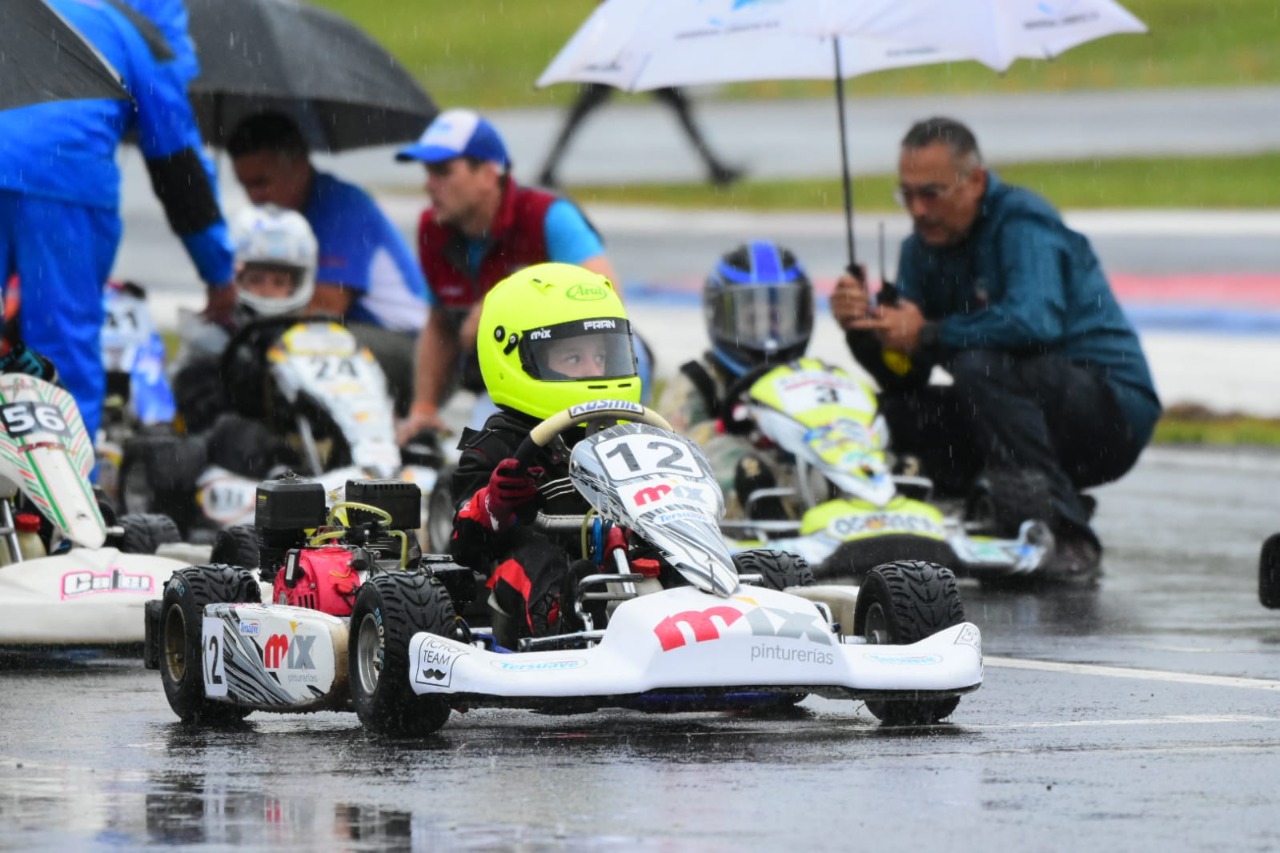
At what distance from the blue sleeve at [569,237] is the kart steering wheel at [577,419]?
479 centimetres

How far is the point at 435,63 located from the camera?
52.2m

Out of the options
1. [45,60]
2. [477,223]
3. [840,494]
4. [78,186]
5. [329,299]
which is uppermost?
[45,60]

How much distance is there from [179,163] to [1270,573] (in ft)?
15.3

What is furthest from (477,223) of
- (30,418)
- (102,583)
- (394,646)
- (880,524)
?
(394,646)

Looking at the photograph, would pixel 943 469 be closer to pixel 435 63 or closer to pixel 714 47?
pixel 714 47

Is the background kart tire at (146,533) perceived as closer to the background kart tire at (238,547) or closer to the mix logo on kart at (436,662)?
the background kart tire at (238,547)

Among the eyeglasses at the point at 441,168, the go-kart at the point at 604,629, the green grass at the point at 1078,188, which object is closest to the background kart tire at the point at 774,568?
the go-kart at the point at 604,629

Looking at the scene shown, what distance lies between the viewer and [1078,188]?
32719 mm

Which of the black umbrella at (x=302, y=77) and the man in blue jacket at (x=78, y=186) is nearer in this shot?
the man in blue jacket at (x=78, y=186)

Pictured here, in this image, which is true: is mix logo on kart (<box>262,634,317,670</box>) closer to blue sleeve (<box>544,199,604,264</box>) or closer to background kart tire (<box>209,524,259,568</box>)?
background kart tire (<box>209,524,259,568</box>)

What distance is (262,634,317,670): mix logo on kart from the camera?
707 cm

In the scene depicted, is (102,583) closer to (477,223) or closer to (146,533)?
(146,533)

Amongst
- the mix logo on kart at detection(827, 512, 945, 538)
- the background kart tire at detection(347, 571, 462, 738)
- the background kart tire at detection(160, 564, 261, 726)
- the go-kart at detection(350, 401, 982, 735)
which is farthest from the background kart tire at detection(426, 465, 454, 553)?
the background kart tire at detection(347, 571, 462, 738)

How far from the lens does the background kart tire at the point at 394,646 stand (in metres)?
6.72
